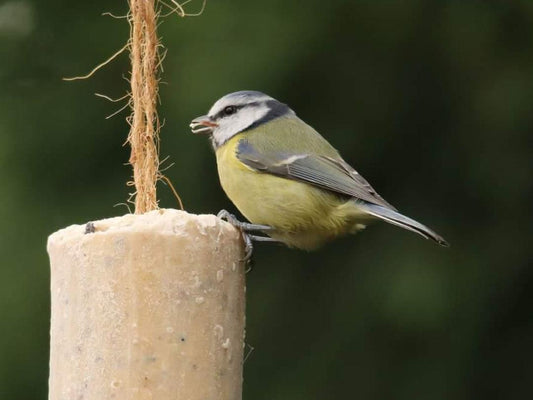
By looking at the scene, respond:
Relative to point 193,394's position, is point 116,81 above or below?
above

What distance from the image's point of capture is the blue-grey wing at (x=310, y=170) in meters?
2.91

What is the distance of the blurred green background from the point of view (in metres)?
4.12

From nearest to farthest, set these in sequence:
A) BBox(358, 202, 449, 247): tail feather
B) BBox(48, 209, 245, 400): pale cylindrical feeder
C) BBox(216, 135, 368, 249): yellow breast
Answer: BBox(48, 209, 245, 400): pale cylindrical feeder, BBox(358, 202, 449, 247): tail feather, BBox(216, 135, 368, 249): yellow breast

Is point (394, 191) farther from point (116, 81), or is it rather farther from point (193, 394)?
point (193, 394)

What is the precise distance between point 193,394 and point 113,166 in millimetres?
2151

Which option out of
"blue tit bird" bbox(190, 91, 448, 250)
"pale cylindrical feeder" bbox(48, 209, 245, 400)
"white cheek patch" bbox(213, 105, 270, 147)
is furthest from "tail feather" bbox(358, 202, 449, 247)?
"pale cylindrical feeder" bbox(48, 209, 245, 400)

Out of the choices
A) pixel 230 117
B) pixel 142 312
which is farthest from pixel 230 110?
pixel 142 312

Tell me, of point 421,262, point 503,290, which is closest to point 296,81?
point 421,262

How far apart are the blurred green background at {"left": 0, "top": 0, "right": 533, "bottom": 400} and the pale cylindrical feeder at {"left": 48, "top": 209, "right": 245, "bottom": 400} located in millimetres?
1949

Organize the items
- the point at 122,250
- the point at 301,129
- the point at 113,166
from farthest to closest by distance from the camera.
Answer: the point at 113,166
the point at 301,129
the point at 122,250

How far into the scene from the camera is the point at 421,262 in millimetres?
4293

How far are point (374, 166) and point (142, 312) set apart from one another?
7.78 feet

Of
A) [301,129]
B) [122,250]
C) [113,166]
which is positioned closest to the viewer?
[122,250]

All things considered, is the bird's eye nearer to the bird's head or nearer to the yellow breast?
the bird's head
